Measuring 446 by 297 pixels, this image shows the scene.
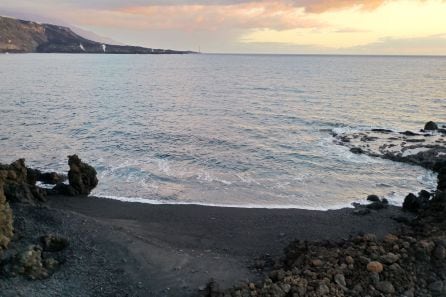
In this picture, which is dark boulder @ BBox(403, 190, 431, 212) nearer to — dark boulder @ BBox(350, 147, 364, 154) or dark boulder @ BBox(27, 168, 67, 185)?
dark boulder @ BBox(350, 147, 364, 154)

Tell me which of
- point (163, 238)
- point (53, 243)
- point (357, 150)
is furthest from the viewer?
point (357, 150)

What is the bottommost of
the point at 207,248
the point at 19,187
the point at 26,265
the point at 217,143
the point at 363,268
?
the point at 207,248

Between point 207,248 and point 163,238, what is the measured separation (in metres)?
2.34

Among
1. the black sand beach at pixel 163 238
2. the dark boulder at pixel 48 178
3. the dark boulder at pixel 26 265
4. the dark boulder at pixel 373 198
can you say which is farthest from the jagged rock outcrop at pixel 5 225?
the dark boulder at pixel 373 198

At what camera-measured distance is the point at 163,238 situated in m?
21.7

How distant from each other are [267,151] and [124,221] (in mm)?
19548

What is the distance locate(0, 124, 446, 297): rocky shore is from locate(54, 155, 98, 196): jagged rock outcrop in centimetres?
7

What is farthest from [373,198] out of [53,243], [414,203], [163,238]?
[53,243]

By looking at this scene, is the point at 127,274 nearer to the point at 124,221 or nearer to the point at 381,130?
the point at 124,221

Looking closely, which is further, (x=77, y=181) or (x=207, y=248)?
(x=77, y=181)

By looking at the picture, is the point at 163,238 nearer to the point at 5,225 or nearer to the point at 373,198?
the point at 5,225

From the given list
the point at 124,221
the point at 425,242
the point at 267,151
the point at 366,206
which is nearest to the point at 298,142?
the point at 267,151

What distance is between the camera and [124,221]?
23.7m

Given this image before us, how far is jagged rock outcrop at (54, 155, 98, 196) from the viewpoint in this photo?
27875 mm
